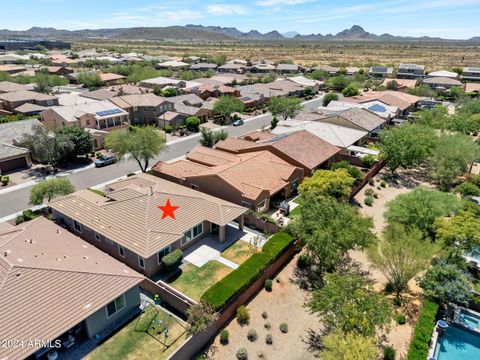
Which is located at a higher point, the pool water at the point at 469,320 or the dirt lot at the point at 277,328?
the pool water at the point at 469,320

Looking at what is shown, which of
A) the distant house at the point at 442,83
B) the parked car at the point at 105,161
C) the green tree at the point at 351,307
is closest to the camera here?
the green tree at the point at 351,307

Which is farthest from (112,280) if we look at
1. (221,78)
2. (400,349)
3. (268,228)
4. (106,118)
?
(221,78)

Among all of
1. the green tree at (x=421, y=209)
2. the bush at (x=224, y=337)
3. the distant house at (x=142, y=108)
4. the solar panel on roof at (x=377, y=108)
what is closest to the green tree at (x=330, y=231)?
the green tree at (x=421, y=209)

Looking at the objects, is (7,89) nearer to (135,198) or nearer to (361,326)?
(135,198)

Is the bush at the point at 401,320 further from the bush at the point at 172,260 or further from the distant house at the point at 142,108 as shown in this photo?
the distant house at the point at 142,108

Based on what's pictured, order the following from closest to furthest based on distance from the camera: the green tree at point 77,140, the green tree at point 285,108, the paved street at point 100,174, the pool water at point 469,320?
the pool water at point 469,320 → the paved street at point 100,174 → the green tree at point 77,140 → the green tree at point 285,108
